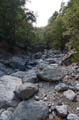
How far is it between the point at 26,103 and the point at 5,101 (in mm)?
627

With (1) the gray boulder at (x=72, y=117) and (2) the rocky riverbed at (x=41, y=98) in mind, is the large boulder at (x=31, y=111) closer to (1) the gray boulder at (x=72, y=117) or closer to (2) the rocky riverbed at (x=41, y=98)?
(2) the rocky riverbed at (x=41, y=98)

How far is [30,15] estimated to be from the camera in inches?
1309

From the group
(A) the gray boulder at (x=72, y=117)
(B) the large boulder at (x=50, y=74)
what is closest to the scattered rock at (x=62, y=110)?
(A) the gray boulder at (x=72, y=117)

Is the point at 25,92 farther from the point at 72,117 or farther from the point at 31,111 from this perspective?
the point at 72,117

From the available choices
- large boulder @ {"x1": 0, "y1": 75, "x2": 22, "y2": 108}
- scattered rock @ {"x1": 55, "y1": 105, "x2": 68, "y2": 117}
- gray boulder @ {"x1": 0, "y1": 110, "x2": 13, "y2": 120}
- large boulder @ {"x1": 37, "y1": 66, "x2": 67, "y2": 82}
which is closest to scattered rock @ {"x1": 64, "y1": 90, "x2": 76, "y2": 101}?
scattered rock @ {"x1": 55, "y1": 105, "x2": 68, "y2": 117}

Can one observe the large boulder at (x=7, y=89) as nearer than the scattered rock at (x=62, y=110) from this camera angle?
No

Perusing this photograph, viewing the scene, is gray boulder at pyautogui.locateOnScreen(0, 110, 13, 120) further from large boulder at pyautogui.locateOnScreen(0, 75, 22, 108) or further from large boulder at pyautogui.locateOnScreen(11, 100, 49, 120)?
large boulder at pyautogui.locateOnScreen(0, 75, 22, 108)

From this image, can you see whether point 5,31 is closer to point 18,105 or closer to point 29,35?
point 29,35

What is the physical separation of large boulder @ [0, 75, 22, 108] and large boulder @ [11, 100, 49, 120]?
474 millimetres

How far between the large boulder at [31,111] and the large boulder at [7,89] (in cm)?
47

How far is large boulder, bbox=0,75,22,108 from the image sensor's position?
245 inches

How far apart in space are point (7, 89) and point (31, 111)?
1.38 m

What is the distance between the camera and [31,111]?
5727mm

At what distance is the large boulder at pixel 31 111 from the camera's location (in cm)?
561
